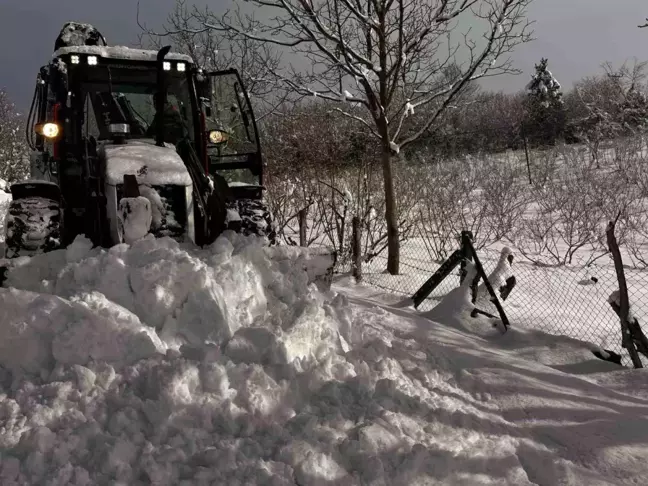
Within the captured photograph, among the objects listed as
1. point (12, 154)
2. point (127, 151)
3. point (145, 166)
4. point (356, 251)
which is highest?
point (12, 154)

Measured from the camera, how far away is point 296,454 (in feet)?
7.78

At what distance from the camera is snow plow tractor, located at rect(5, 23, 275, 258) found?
3820 millimetres

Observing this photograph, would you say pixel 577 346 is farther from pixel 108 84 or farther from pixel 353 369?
pixel 108 84

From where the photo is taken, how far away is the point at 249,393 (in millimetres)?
2695

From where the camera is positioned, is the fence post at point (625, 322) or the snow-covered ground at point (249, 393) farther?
the fence post at point (625, 322)

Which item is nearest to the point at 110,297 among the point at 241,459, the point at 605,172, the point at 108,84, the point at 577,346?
the point at 241,459

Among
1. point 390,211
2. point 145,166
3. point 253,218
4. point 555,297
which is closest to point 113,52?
point 145,166

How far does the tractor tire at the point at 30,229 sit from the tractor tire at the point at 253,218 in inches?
55.3

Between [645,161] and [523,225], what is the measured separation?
7.48 metres

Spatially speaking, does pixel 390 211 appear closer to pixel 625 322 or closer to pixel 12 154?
pixel 625 322

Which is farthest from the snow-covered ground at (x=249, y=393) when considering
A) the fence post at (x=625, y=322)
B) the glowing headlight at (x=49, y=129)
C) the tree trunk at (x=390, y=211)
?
the tree trunk at (x=390, y=211)

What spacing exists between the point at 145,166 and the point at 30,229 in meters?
1.06

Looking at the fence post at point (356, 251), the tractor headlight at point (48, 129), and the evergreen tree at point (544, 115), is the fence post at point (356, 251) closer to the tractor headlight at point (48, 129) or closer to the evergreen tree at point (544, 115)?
the tractor headlight at point (48, 129)

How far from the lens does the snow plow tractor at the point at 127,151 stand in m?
3.82
